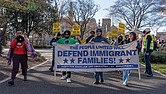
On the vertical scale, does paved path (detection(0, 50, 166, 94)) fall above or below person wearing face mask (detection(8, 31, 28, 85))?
below

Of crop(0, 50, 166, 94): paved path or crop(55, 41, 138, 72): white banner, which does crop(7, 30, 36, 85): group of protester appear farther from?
crop(55, 41, 138, 72): white banner

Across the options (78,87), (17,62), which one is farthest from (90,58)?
(17,62)

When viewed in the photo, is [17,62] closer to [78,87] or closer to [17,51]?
[17,51]

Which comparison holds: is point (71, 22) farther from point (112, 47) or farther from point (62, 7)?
point (112, 47)

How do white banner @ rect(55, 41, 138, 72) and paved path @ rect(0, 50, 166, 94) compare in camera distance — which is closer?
paved path @ rect(0, 50, 166, 94)

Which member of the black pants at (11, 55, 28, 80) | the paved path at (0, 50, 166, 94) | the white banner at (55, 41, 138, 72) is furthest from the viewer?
the white banner at (55, 41, 138, 72)

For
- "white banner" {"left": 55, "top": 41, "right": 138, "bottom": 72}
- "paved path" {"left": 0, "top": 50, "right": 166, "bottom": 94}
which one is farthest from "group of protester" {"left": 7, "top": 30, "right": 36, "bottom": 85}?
"white banner" {"left": 55, "top": 41, "right": 138, "bottom": 72}

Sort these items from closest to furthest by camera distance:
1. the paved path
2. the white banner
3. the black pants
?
the paved path
the black pants
the white banner

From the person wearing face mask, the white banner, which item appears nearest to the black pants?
the person wearing face mask

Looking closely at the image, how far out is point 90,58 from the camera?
392 inches

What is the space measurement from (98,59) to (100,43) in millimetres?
523

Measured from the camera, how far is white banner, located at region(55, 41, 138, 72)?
9914 millimetres

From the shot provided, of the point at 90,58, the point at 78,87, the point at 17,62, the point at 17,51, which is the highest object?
the point at 17,51

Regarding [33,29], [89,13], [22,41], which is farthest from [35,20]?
[89,13]
